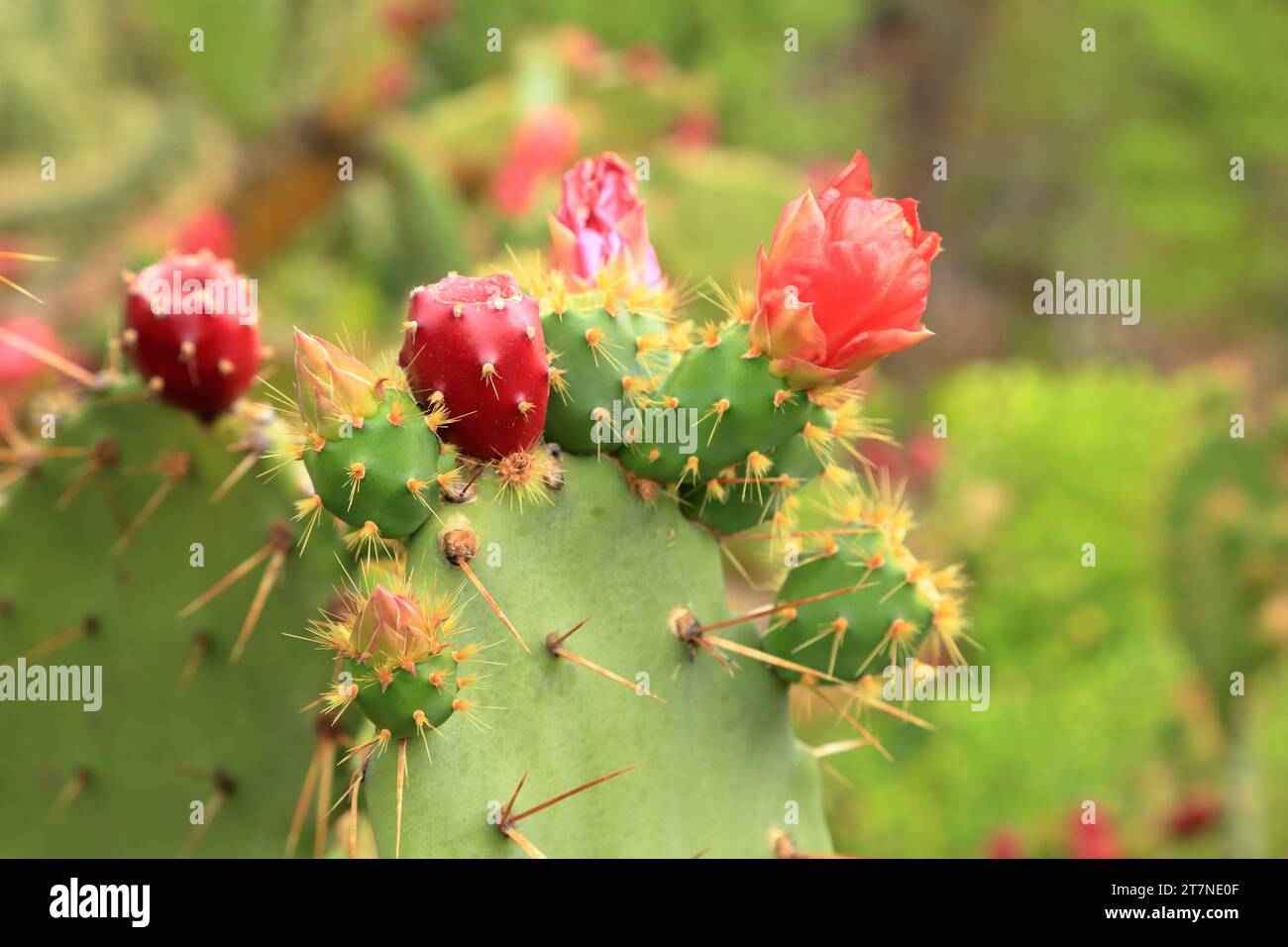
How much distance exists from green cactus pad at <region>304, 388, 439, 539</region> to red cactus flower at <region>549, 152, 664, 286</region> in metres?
0.28

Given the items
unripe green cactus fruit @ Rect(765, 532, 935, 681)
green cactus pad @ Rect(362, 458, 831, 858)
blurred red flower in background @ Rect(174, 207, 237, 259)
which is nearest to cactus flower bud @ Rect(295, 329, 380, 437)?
green cactus pad @ Rect(362, 458, 831, 858)

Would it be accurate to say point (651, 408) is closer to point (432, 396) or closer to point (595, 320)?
point (595, 320)

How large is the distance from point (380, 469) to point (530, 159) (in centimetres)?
421

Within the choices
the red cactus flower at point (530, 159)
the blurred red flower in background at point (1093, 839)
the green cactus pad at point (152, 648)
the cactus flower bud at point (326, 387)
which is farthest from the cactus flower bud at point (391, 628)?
the red cactus flower at point (530, 159)

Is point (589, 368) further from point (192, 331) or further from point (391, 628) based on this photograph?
point (192, 331)

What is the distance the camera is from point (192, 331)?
4.31 feet

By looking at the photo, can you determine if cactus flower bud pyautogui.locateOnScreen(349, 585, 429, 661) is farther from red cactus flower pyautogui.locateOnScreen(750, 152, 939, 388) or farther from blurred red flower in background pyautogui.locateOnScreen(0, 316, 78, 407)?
blurred red flower in background pyautogui.locateOnScreen(0, 316, 78, 407)

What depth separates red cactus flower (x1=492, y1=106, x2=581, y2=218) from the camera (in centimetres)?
490

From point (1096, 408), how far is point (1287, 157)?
5.46m

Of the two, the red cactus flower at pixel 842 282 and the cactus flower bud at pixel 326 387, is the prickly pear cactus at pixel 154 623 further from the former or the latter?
the red cactus flower at pixel 842 282

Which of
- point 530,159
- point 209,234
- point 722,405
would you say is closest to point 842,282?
point 722,405

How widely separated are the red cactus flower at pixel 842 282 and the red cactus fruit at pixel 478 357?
0.18 meters

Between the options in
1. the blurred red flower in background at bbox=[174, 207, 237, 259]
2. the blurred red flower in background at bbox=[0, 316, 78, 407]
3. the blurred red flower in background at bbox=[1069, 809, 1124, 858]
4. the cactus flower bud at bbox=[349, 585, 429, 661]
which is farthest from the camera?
the blurred red flower in background at bbox=[174, 207, 237, 259]
